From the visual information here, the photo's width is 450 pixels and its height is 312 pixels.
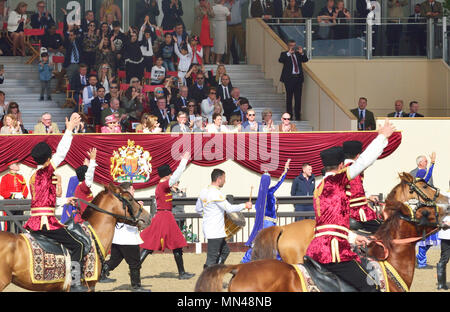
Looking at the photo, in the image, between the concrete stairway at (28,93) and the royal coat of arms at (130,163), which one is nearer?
the royal coat of arms at (130,163)

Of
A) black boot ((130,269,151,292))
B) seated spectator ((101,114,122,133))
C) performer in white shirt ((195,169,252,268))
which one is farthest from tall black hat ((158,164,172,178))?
seated spectator ((101,114,122,133))

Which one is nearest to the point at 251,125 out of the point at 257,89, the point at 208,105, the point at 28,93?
the point at 208,105

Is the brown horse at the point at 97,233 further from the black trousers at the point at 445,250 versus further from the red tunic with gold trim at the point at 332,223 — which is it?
the black trousers at the point at 445,250

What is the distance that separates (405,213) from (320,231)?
139cm

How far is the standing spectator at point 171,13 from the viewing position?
967 inches

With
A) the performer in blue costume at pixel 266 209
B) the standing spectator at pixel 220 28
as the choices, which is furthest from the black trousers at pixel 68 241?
the standing spectator at pixel 220 28

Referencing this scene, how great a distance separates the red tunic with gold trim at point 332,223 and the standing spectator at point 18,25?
57.4 ft

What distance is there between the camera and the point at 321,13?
24672 mm

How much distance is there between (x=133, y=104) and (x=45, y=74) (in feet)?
9.82

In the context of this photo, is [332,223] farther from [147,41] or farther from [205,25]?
[205,25]

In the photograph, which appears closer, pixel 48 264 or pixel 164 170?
pixel 48 264

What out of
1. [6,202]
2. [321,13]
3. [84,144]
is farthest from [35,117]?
[321,13]

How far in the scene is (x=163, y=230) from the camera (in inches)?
552

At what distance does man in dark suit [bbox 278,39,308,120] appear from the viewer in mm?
22938
